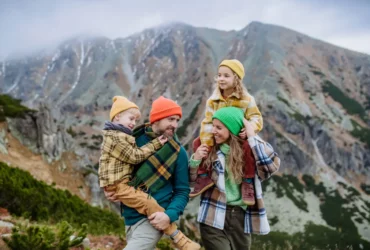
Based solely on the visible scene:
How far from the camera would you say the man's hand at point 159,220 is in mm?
3656

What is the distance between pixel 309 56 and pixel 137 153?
8160 inches

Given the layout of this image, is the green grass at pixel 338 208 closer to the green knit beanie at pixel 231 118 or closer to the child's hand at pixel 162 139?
the green knit beanie at pixel 231 118

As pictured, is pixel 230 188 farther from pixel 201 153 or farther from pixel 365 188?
pixel 365 188

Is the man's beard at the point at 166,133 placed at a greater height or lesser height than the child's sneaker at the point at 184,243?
greater

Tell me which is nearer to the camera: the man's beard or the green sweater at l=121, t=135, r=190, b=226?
the green sweater at l=121, t=135, r=190, b=226

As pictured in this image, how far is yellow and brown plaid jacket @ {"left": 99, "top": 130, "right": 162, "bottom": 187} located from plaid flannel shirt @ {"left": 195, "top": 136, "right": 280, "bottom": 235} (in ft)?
2.13

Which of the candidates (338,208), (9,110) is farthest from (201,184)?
(338,208)

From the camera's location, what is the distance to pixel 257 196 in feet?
13.5

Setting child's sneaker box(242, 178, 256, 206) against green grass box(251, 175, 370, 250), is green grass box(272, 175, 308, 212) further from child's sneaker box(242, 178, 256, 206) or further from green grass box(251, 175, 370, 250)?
child's sneaker box(242, 178, 256, 206)

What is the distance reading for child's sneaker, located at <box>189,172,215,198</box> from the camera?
13.4 feet

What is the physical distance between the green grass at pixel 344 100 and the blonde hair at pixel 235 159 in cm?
17532

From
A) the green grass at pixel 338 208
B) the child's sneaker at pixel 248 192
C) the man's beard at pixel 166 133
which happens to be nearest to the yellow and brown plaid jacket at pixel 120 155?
the man's beard at pixel 166 133

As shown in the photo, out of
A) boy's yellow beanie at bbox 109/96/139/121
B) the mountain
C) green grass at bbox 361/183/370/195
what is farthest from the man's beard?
green grass at bbox 361/183/370/195

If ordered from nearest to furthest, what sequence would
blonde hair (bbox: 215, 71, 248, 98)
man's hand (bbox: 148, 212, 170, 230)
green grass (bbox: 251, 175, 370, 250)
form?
man's hand (bbox: 148, 212, 170, 230) → blonde hair (bbox: 215, 71, 248, 98) → green grass (bbox: 251, 175, 370, 250)
